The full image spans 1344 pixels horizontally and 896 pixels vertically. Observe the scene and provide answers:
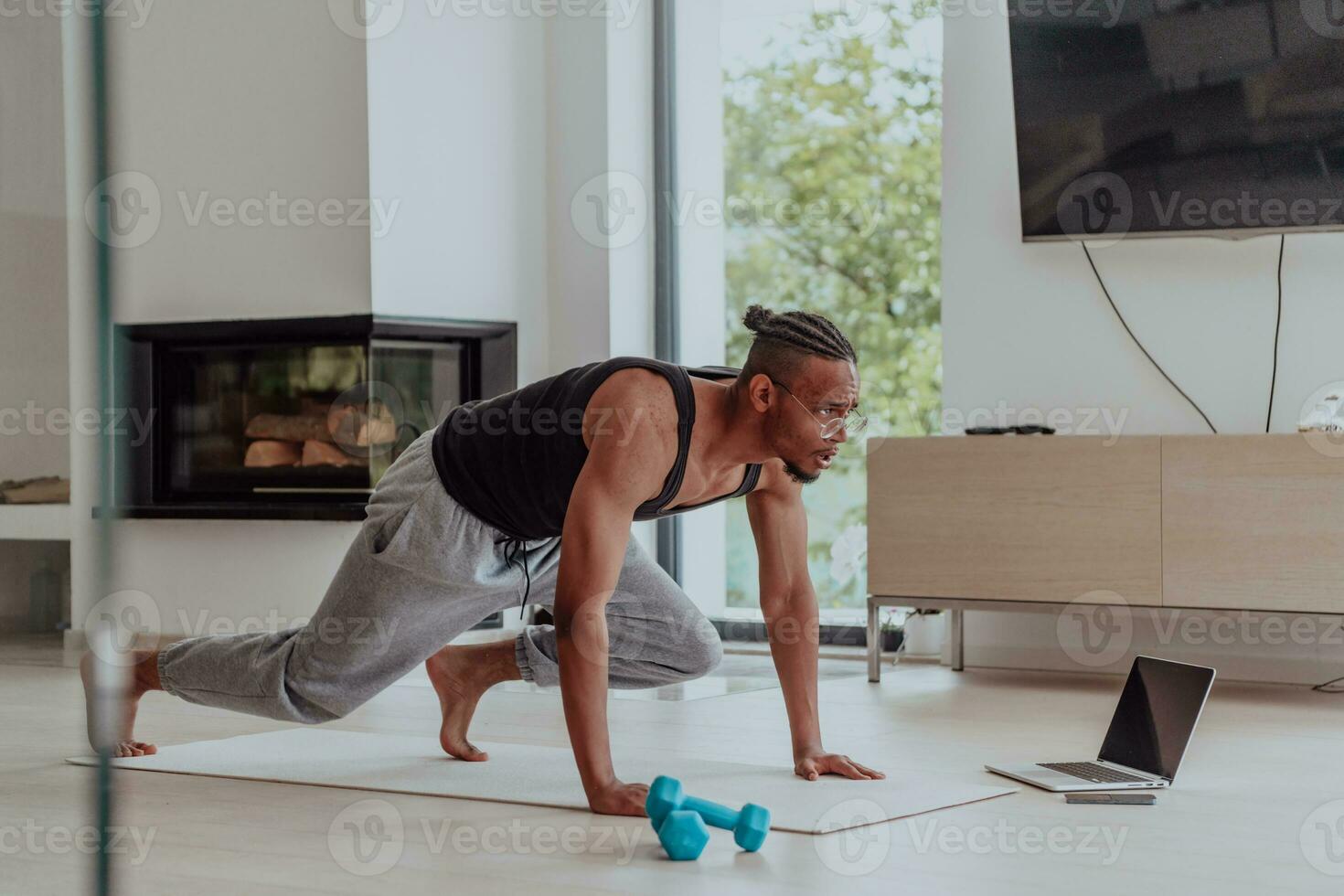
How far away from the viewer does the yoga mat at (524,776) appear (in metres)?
2.33

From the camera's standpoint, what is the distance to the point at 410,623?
2537 mm

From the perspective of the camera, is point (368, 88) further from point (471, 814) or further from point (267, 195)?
point (471, 814)

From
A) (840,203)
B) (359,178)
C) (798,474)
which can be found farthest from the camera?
(840,203)

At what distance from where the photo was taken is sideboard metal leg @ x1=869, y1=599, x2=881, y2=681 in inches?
165

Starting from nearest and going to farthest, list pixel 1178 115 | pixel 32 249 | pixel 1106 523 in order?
pixel 32 249 → pixel 1106 523 → pixel 1178 115

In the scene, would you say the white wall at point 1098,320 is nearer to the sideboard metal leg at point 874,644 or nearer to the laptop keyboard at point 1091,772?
the sideboard metal leg at point 874,644

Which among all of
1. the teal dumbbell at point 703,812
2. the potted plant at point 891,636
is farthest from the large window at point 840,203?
the teal dumbbell at point 703,812

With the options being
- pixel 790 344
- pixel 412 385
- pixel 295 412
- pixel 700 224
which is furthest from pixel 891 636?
pixel 790 344

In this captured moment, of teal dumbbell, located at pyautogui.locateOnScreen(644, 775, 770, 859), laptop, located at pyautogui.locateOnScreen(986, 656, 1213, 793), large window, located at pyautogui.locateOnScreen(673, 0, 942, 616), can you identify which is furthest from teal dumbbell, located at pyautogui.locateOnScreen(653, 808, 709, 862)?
large window, located at pyautogui.locateOnScreen(673, 0, 942, 616)

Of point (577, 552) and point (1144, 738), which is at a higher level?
point (577, 552)

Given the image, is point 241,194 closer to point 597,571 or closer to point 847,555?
point 847,555

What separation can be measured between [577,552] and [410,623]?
51 centimetres

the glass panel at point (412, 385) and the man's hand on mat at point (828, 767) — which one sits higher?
the glass panel at point (412, 385)

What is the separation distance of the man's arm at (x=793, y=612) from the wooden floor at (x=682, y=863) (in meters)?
0.19
